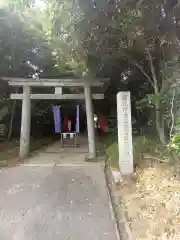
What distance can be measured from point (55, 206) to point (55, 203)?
16cm

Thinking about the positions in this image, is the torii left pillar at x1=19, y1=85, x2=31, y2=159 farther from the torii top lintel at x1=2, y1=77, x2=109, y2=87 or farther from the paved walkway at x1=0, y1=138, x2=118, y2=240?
the paved walkway at x1=0, y1=138, x2=118, y2=240

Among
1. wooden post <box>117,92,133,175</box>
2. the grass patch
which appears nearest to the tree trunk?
the grass patch

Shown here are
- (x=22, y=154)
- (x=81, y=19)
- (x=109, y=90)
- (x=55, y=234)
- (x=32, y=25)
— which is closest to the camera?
(x=55, y=234)

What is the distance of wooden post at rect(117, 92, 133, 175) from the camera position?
23.4ft

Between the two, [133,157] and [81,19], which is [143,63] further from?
[81,19]

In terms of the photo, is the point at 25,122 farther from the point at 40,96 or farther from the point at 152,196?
the point at 152,196

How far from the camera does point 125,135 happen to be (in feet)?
23.6

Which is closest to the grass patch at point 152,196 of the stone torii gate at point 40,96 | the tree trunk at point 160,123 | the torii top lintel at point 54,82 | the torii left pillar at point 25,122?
the tree trunk at point 160,123

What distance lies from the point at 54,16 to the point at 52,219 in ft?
14.3

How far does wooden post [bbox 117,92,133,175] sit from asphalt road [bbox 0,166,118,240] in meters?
0.74

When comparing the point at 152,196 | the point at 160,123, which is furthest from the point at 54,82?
the point at 152,196

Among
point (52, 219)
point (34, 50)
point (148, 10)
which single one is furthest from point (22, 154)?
point (148, 10)

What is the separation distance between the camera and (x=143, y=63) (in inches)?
391

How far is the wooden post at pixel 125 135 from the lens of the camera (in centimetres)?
712
